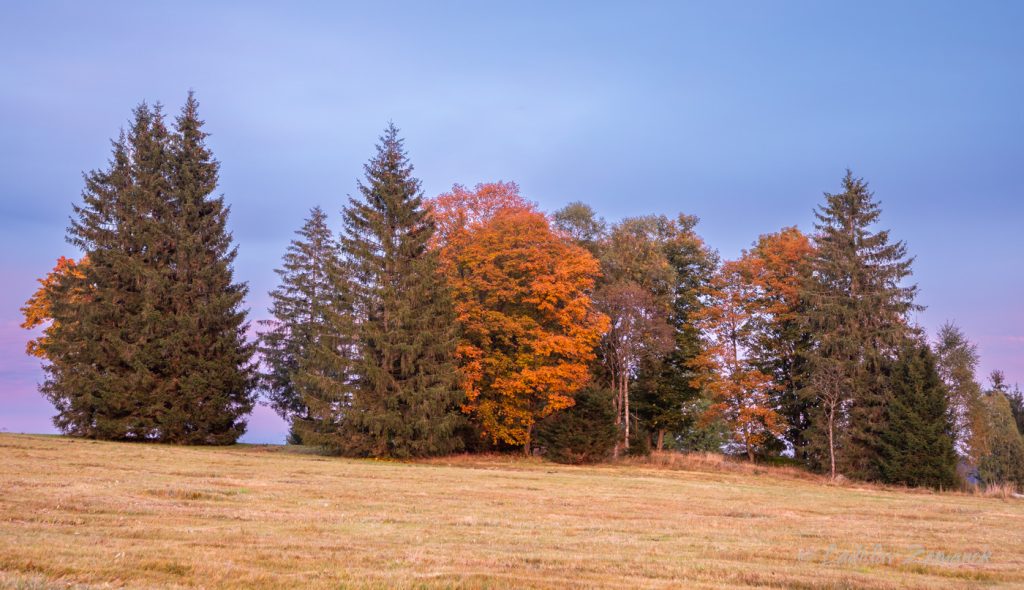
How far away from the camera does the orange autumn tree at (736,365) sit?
41.7 m

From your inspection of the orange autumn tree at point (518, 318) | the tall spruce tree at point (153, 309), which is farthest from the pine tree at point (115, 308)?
the orange autumn tree at point (518, 318)

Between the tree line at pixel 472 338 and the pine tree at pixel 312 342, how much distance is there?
0.68 feet

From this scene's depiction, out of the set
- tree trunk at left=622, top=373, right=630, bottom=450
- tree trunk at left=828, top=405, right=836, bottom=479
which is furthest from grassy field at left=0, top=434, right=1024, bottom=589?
tree trunk at left=622, top=373, right=630, bottom=450

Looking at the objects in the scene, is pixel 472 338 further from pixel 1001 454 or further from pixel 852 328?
pixel 1001 454

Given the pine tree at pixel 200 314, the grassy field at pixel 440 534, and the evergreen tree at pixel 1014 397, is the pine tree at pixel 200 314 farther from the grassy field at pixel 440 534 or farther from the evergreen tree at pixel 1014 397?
the evergreen tree at pixel 1014 397

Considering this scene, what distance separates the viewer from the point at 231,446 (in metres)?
38.1

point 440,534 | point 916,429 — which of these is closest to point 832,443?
point 916,429

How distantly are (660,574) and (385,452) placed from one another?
26628 mm

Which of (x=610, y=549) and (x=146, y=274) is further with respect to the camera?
(x=146, y=274)

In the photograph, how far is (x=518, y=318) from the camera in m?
37.8

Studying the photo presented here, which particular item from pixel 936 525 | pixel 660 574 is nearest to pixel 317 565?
pixel 660 574

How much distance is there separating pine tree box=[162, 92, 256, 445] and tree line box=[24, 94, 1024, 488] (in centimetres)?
11

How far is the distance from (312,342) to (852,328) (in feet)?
103

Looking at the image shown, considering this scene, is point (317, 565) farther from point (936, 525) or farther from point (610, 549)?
point (936, 525)
